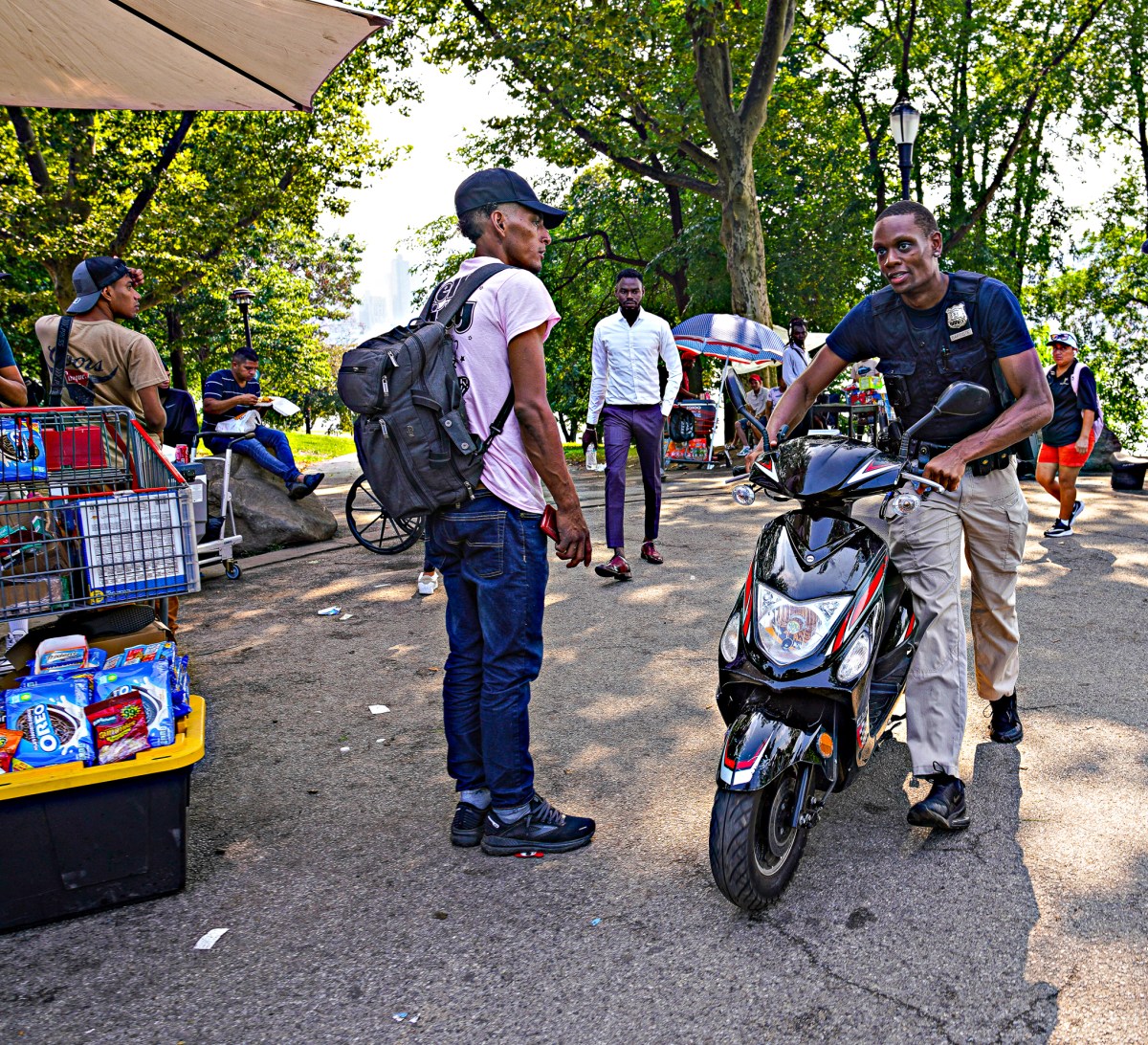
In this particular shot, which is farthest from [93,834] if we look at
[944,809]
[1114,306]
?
[1114,306]

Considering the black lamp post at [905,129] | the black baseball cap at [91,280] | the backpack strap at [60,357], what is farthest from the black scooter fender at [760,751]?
the black lamp post at [905,129]

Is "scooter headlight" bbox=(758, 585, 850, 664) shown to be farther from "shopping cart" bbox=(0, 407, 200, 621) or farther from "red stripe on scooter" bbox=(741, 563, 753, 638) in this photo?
"shopping cart" bbox=(0, 407, 200, 621)

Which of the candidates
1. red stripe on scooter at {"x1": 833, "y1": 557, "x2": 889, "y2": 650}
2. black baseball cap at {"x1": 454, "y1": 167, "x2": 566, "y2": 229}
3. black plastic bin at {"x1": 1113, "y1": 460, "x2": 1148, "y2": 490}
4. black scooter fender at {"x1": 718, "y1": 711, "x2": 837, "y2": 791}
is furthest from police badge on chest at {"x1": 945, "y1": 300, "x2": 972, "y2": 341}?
A: black plastic bin at {"x1": 1113, "y1": 460, "x2": 1148, "y2": 490}

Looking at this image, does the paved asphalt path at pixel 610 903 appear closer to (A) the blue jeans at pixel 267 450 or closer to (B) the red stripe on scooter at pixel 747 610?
(B) the red stripe on scooter at pixel 747 610

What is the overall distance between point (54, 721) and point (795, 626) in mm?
2227

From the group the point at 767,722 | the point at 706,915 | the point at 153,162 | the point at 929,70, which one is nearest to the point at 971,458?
the point at 767,722

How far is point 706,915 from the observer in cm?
298

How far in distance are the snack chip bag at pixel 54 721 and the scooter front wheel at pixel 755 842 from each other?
1.87 meters

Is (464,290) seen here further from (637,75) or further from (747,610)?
(637,75)

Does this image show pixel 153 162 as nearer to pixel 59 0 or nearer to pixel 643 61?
pixel 643 61

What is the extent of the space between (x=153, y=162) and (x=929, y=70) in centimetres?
2161

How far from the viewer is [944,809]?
3367mm

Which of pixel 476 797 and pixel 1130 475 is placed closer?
pixel 476 797

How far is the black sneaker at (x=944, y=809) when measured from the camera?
336 centimetres
